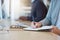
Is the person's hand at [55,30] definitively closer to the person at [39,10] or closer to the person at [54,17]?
the person at [54,17]

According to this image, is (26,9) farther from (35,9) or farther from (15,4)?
(35,9)

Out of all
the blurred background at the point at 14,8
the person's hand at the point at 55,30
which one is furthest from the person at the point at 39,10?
the person's hand at the point at 55,30

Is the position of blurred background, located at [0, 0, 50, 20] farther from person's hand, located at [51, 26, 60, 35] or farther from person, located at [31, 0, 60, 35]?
person's hand, located at [51, 26, 60, 35]

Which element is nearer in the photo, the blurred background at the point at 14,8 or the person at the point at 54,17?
the person at the point at 54,17

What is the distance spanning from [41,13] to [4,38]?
1.34 metres

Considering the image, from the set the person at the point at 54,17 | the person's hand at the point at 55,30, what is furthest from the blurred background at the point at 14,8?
the person's hand at the point at 55,30

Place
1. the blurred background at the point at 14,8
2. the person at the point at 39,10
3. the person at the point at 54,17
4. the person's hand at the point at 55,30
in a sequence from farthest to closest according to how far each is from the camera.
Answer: the blurred background at the point at 14,8
the person at the point at 39,10
the person at the point at 54,17
the person's hand at the point at 55,30

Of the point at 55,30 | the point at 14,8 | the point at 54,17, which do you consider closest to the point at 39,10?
the point at 54,17

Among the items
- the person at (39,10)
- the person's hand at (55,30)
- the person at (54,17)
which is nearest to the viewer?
the person's hand at (55,30)

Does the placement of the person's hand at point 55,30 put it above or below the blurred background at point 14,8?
below

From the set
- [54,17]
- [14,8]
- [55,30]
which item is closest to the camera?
[55,30]

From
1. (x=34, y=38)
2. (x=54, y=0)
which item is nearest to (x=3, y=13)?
(x=54, y=0)

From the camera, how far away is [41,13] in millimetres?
2504

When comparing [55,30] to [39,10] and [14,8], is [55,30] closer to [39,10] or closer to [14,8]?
[39,10]
